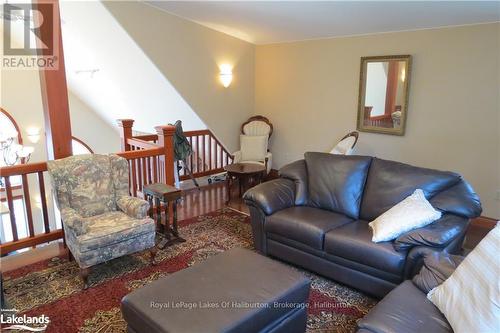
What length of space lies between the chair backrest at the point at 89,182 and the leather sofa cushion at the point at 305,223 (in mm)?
1550

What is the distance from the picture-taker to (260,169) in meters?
4.79

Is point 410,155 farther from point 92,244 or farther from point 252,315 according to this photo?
point 92,244

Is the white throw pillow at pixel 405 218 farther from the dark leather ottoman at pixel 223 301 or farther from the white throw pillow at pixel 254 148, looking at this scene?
the white throw pillow at pixel 254 148

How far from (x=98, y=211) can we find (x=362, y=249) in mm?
2401

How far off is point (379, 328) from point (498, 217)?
10.3ft

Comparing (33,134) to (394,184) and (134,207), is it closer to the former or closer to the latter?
(134,207)

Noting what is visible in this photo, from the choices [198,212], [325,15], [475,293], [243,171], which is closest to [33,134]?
[198,212]

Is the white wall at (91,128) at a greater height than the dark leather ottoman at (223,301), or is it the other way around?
the white wall at (91,128)

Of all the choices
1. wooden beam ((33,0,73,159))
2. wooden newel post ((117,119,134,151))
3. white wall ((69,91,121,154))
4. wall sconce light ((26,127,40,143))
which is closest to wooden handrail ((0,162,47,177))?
wooden beam ((33,0,73,159))

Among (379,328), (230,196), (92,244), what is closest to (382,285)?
(379,328)

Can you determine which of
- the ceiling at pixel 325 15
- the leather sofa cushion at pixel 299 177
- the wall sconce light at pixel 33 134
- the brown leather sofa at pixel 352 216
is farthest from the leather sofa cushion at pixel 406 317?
the wall sconce light at pixel 33 134

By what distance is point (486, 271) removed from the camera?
163cm

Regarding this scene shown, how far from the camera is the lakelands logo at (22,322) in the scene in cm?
227

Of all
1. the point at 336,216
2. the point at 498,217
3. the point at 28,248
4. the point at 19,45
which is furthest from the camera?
the point at 19,45
